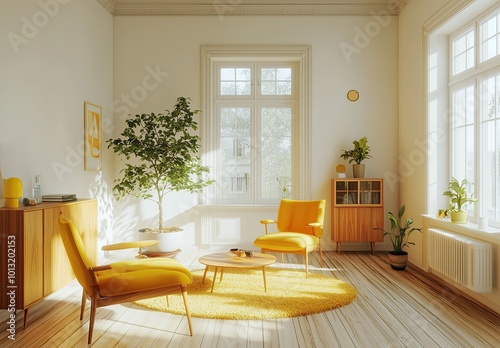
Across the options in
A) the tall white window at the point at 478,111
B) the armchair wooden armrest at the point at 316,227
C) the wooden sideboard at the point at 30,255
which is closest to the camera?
the wooden sideboard at the point at 30,255

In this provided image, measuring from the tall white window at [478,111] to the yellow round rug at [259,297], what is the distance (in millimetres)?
1798

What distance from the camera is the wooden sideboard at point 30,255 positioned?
321 centimetres

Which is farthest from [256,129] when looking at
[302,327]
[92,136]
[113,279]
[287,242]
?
[113,279]

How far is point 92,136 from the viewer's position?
5535mm

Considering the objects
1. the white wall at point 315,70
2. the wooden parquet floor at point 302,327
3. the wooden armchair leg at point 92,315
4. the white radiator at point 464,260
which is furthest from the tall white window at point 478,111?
the wooden armchair leg at point 92,315

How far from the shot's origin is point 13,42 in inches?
151

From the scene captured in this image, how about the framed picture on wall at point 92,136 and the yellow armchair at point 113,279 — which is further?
the framed picture on wall at point 92,136

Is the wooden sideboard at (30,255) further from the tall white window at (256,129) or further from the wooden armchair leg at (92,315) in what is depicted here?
the tall white window at (256,129)

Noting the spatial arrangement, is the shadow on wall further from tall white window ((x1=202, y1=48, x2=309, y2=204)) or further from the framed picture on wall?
the framed picture on wall

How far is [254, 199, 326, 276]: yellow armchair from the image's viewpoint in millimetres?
4750

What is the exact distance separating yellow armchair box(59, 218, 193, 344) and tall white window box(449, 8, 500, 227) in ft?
10.6

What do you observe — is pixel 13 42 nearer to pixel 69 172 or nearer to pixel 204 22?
pixel 69 172

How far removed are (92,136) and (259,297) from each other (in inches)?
129

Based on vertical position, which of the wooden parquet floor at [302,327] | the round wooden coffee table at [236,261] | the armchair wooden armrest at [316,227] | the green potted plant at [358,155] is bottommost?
the wooden parquet floor at [302,327]
